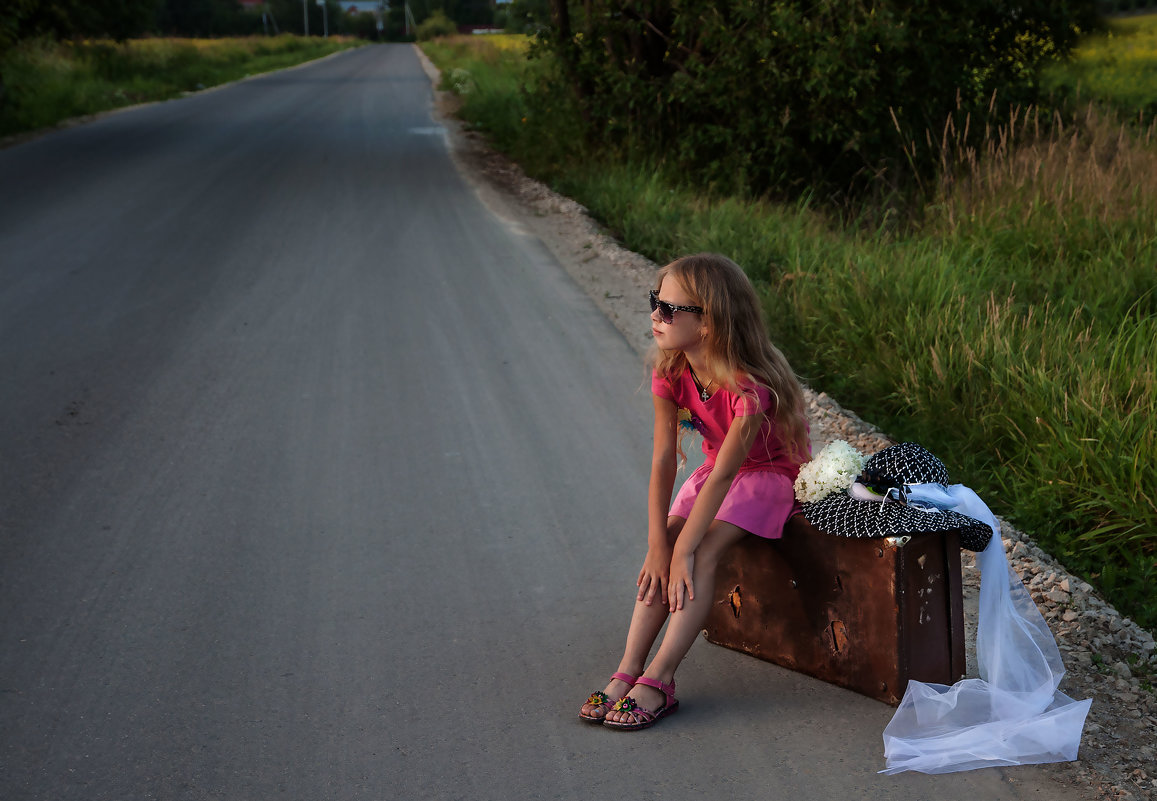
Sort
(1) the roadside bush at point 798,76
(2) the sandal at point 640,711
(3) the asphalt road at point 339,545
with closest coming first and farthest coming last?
(3) the asphalt road at point 339,545 → (2) the sandal at point 640,711 → (1) the roadside bush at point 798,76

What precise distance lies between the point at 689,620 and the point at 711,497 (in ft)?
1.22

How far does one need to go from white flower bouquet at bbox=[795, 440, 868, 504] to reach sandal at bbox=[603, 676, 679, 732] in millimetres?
714

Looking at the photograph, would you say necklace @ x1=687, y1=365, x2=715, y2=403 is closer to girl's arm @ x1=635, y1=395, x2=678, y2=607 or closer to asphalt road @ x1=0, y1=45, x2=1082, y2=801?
girl's arm @ x1=635, y1=395, x2=678, y2=607

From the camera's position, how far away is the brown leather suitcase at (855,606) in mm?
3033

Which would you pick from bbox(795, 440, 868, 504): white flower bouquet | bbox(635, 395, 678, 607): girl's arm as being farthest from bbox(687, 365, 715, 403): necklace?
bbox(795, 440, 868, 504): white flower bouquet

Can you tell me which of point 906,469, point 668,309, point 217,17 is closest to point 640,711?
point 906,469

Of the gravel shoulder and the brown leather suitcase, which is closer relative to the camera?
the gravel shoulder

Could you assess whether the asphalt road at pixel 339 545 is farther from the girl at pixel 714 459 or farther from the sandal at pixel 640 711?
the girl at pixel 714 459

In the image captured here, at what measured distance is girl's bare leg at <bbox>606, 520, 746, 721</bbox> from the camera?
10.1 feet

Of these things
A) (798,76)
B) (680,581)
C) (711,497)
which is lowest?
(680,581)

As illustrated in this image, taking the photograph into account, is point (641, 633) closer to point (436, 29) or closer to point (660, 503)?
point (660, 503)

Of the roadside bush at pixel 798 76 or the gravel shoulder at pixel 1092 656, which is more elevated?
the roadside bush at pixel 798 76

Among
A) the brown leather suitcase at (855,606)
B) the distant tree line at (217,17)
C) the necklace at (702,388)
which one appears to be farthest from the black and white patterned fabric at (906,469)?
the distant tree line at (217,17)

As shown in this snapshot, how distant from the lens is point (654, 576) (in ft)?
10.5
